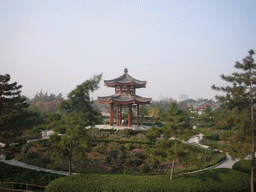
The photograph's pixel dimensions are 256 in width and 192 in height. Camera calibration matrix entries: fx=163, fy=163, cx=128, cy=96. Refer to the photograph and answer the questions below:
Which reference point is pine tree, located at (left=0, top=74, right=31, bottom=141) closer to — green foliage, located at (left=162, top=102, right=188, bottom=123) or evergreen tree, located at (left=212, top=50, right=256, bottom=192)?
green foliage, located at (left=162, top=102, right=188, bottom=123)

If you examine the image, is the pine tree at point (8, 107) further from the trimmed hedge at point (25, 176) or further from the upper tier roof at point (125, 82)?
the upper tier roof at point (125, 82)

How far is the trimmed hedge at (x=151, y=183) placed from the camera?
6816 mm

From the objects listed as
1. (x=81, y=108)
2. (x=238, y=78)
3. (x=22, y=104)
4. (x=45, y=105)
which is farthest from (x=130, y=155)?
(x=45, y=105)

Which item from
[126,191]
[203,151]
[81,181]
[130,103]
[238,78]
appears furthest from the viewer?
[130,103]

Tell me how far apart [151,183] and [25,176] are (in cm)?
617

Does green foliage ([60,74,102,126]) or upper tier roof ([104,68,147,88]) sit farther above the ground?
upper tier roof ([104,68,147,88])

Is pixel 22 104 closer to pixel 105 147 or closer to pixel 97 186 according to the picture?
pixel 97 186

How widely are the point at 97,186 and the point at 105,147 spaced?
8159mm

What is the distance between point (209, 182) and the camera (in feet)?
24.0

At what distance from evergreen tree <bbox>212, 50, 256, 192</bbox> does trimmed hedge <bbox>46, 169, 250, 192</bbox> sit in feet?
3.19

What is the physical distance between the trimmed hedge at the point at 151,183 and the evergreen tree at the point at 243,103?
973mm

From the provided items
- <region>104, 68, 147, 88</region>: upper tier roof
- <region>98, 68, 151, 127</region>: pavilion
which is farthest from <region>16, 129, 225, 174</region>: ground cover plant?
<region>104, 68, 147, 88</region>: upper tier roof

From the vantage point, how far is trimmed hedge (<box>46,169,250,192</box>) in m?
6.82

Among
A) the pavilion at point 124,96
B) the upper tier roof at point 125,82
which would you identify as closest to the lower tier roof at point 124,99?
the pavilion at point 124,96
